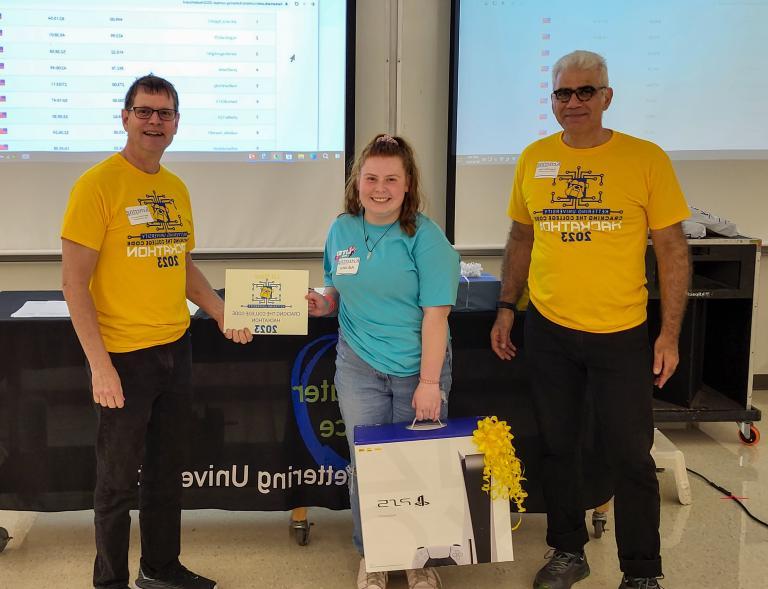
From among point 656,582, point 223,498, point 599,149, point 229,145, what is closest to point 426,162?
point 229,145

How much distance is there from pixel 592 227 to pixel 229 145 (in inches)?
89.3

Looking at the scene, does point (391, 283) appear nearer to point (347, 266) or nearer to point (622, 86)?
point (347, 266)

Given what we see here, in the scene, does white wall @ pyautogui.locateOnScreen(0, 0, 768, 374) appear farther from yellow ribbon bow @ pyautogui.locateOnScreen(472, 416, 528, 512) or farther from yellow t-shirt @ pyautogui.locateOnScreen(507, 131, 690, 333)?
yellow ribbon bow @ pyautogui.locateOnScreen(472, 416, 528, 512)

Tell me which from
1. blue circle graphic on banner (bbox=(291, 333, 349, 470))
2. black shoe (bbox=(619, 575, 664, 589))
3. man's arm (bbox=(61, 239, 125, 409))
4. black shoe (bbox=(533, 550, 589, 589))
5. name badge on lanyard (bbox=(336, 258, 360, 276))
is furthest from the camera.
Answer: blue circle graphic on banner (bbox=(291, 333, 349, 470))

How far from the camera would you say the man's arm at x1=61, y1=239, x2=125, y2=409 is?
159 cm

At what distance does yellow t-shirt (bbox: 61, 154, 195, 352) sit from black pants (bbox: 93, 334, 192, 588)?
70 mm

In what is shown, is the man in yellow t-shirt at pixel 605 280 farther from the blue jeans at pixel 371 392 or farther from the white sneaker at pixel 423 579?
the white sneaker at pixel 423 579

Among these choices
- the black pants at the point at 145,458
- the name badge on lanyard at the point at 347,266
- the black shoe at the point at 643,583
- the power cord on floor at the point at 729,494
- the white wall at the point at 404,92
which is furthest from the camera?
the white wall at the point at 404,92

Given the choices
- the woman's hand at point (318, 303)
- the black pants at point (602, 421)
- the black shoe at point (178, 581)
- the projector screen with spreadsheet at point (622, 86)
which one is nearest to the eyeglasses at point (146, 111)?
the woman's hand at point (318, 303)

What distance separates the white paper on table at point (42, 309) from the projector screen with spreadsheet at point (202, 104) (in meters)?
1.29

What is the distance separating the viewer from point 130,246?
1668 mm

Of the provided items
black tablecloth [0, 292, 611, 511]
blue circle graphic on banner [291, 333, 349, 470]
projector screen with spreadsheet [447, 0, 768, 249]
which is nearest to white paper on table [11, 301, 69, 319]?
black tablecloth [0, 292, 611, 511]

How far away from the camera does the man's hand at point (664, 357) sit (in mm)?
1911

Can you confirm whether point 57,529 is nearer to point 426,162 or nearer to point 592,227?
point 592,227
